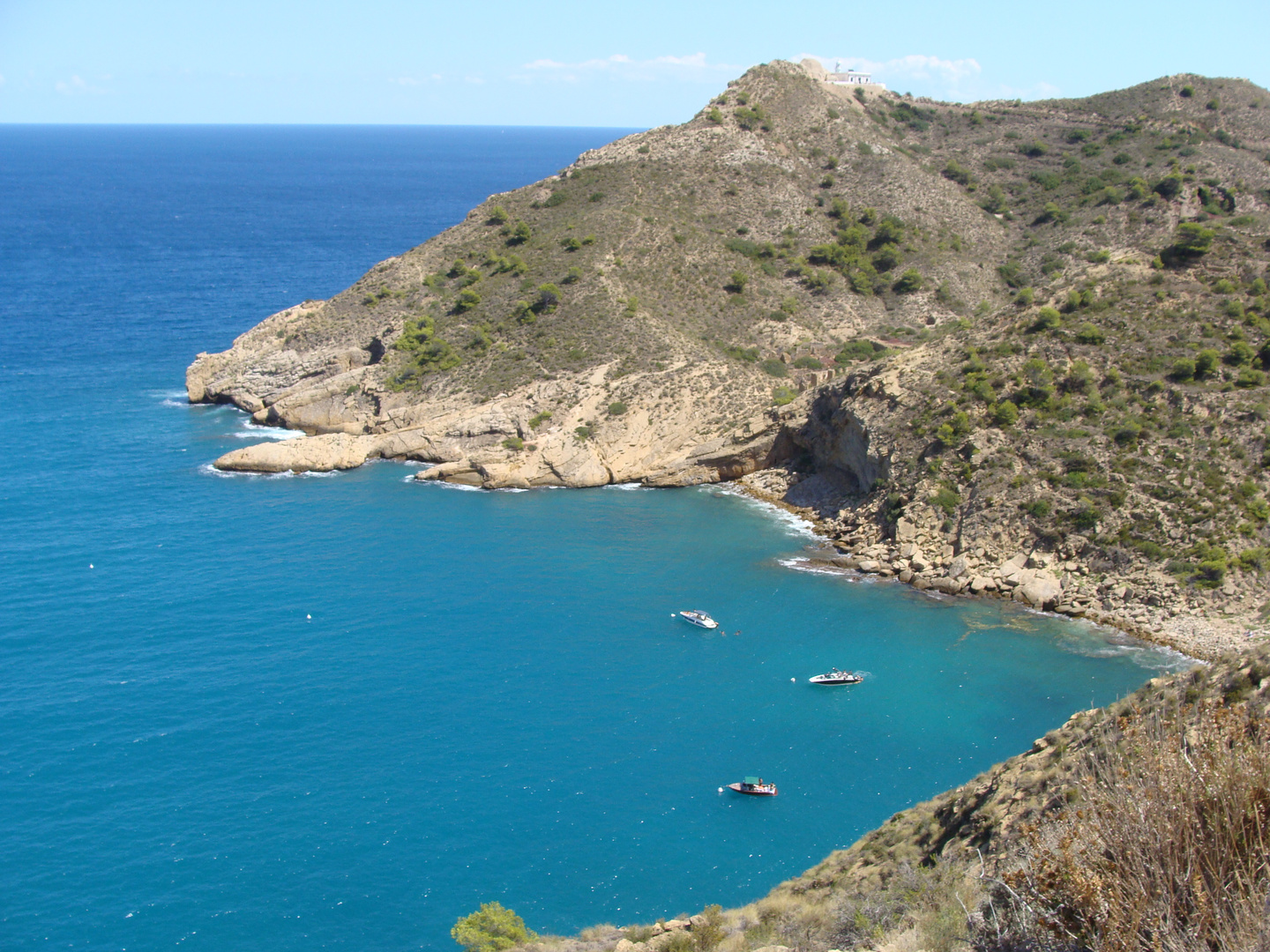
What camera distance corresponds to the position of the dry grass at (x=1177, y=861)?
12.6 metres

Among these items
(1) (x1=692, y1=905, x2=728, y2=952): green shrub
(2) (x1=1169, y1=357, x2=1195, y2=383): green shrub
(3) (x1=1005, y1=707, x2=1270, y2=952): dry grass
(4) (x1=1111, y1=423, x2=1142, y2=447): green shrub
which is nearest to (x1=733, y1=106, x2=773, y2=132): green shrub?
(2) (x1=1169, y1=357, x2=1195, y2=383): green shrub

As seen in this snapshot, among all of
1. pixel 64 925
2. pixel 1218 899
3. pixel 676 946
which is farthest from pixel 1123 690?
pixel 64 925

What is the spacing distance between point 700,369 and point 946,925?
202ft

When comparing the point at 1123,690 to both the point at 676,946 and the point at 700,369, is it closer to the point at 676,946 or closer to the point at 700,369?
the point at 676,946

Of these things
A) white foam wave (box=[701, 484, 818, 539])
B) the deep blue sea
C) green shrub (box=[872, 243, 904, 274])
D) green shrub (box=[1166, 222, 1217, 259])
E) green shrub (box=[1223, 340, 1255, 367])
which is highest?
green shrub (box=[1166, 222, 1217, 259])

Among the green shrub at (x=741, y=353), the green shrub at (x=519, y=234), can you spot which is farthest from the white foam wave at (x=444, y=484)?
the green shrub at (x=519, y=234)

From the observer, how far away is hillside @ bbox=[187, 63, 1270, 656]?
53750 mm

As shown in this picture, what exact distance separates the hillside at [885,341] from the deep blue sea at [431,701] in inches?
180

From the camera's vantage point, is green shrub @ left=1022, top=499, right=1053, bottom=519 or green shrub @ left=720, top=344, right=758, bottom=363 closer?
green shrub @ left=1022, top=499, right=1053, bottom=519

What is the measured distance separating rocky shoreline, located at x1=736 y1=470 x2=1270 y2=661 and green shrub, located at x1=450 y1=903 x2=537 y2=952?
3268 centimetres

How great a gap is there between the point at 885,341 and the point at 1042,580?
38.6 metres

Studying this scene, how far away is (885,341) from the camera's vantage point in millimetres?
86438

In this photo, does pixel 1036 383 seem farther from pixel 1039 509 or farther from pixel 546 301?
pixel 546 301

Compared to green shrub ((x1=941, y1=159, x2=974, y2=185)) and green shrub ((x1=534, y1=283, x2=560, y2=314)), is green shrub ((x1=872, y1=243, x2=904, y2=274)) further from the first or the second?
green shrub ((x1=534, y1=283, x2=560, y2=314))
